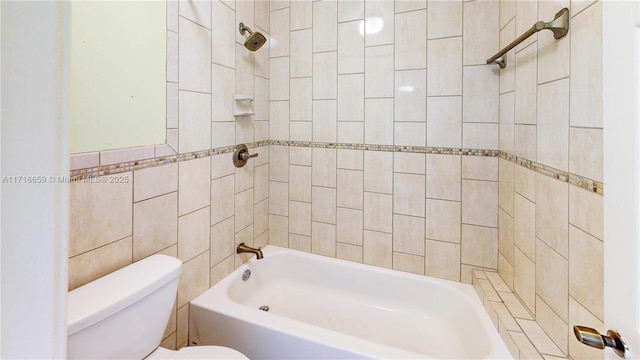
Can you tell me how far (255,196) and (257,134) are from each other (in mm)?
470

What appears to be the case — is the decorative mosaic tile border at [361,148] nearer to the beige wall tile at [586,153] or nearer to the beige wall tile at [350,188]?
the beige wall tile at [586,153]

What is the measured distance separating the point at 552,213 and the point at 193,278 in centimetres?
176

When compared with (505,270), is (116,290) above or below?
above

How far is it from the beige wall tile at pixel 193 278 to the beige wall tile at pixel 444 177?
1.49m

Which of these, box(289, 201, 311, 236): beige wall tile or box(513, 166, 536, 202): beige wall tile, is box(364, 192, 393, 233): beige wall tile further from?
box(513, 166, 536, 202): beige wall tile

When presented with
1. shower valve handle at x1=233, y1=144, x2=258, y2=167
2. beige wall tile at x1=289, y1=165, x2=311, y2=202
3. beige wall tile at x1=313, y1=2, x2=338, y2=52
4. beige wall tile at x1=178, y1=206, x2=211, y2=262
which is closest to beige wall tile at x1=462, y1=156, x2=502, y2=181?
beige wall tile at x1=289, y1=165, x2=311, y2=202

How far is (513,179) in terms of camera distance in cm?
158

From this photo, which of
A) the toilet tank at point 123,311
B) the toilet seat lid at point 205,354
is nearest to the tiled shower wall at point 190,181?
the toilet tank at point 123,311

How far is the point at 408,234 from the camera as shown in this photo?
2.05m

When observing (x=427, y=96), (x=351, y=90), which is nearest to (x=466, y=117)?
(x=427, y=96)

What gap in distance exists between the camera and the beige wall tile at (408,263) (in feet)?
6.68

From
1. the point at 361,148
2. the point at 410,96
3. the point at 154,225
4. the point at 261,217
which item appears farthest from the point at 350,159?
the point at 154,225

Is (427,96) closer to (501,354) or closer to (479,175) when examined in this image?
(479,175)

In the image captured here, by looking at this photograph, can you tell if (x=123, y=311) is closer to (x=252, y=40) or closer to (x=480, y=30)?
(x=252, y=40)
